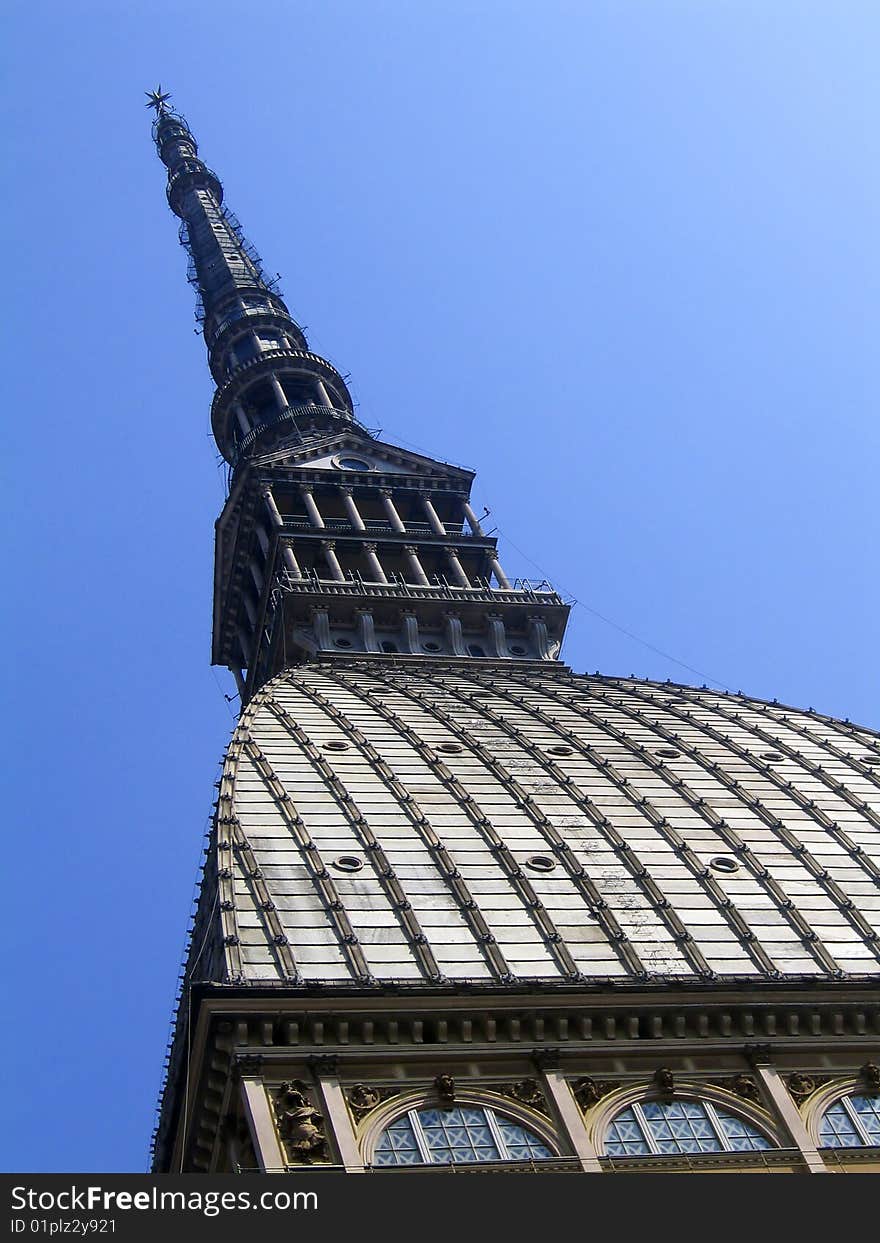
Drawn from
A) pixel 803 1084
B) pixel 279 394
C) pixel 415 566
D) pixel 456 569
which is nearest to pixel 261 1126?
pixel 803 1084

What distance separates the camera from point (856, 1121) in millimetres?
40250

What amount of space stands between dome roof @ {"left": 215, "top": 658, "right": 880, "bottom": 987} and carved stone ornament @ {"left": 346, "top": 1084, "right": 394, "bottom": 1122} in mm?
3174

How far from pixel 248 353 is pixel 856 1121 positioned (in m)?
63.0

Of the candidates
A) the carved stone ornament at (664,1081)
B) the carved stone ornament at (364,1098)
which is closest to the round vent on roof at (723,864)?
the carved stone ornament at (664,1081)

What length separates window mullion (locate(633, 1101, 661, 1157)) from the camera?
127 ft

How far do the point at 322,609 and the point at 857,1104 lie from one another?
35920 mm

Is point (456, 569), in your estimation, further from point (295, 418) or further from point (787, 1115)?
point (787, 1115)

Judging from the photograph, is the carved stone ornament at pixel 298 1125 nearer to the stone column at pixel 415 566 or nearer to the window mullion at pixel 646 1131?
the window mullion at pixel 646 1131

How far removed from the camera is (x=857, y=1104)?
4084 cm

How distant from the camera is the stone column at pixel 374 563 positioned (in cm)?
7562

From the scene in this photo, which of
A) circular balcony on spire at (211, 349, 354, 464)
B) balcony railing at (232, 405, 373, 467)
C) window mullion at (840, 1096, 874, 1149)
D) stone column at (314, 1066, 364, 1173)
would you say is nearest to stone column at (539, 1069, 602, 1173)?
stone column at (314, 1066, 364, 1173)

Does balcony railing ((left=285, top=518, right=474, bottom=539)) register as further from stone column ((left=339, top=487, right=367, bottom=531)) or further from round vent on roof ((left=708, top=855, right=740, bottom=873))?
round vent on roof ((left=708, top=855, right=740, bottom=873))

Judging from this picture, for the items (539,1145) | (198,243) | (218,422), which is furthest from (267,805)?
(198,243)

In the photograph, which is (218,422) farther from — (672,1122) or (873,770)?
(672,1122)
